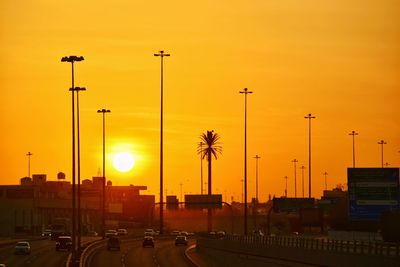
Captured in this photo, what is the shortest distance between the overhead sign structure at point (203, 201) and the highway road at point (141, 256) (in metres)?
13.6

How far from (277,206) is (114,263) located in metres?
45.4

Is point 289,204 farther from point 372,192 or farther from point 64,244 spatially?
point 372,192

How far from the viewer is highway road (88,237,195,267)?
95188mm

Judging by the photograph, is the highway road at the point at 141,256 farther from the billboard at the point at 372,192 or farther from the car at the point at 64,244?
the billboard at the point at 372,192

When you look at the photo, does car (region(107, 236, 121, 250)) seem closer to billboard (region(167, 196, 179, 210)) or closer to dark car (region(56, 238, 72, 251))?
dark car (region(56, 238, 72, 251))

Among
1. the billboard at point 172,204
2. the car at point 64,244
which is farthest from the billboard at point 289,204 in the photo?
the car at point 64,244

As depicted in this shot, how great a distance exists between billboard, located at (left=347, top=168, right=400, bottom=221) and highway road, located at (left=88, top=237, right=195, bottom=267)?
16.2m

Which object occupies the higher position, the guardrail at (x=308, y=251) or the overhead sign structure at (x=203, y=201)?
the overhead sign structure at (x=203, y=201)

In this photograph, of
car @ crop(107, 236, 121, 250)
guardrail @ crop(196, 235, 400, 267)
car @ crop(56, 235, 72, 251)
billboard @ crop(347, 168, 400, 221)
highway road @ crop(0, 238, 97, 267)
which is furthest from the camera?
car @ crop(56, 235, 72, 251)

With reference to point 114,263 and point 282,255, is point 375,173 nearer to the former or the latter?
point 282,255

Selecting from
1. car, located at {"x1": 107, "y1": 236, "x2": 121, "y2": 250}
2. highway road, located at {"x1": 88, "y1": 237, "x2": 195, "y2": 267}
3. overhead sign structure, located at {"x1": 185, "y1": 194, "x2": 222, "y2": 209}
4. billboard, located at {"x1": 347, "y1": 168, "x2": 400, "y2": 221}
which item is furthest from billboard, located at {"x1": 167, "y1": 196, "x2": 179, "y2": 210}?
billboard, located at {"x1": 347, "y1": 168, "x2": 400, "y2": 221}

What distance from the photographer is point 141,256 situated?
359 ft

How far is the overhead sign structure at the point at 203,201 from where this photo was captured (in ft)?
495

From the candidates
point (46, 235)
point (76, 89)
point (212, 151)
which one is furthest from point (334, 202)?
point (76, 89)
